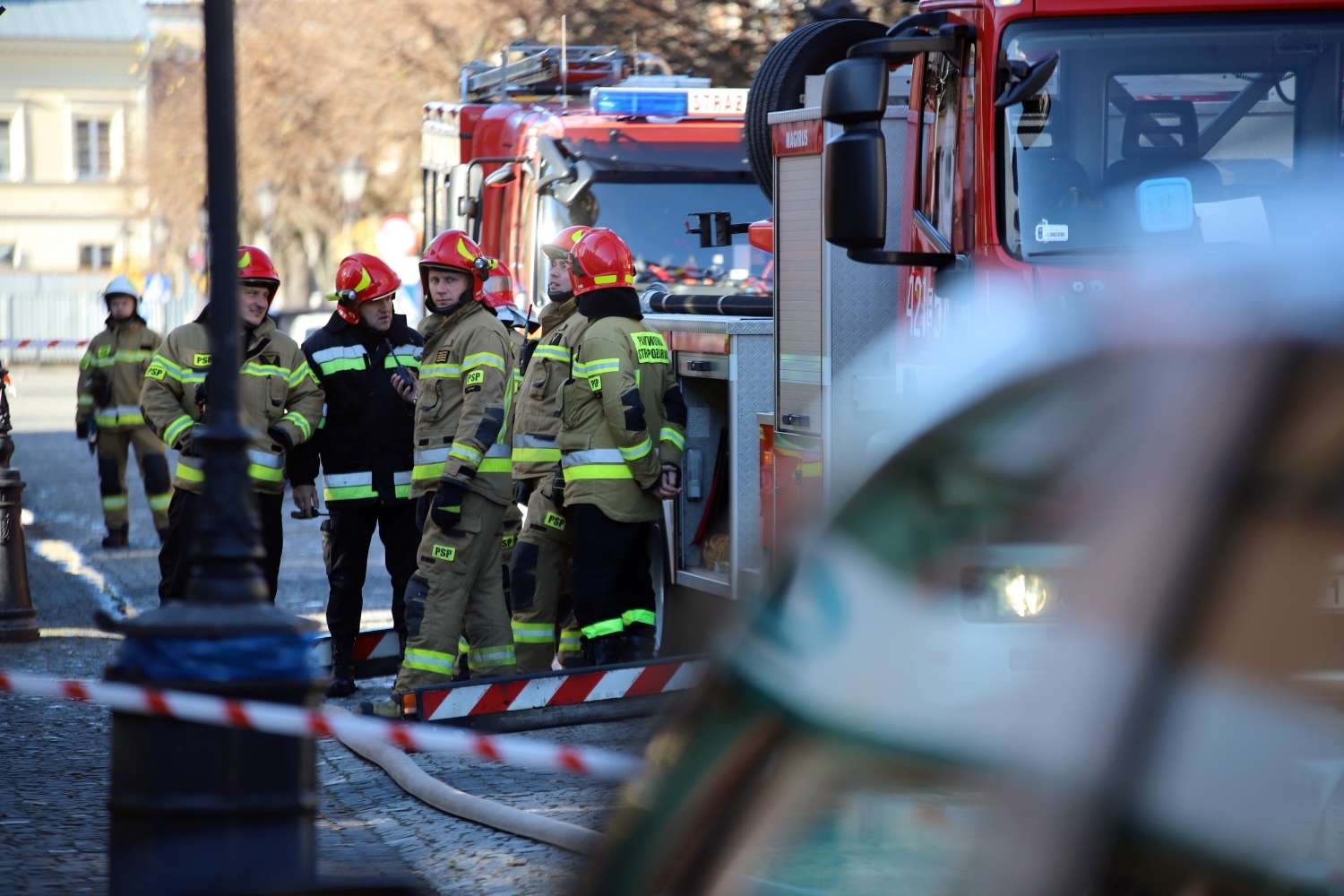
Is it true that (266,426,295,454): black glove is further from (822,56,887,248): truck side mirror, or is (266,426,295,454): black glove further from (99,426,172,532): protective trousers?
(99,426,172,532): protective trousers

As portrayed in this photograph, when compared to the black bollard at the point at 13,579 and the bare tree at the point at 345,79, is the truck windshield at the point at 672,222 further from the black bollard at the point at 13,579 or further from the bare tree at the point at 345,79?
the bare tree at the point at 345,79

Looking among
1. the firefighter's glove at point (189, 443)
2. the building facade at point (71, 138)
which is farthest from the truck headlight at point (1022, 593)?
the building facade at point (71, 138)

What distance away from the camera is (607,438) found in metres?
7.75

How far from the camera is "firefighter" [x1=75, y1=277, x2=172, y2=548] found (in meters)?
13.3

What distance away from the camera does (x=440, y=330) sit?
7691mm

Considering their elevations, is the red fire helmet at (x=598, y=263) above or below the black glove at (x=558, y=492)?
above

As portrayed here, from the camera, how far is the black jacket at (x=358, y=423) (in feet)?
27.0

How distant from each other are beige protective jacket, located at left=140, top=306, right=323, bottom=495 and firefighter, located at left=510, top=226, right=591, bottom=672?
995 millimetres

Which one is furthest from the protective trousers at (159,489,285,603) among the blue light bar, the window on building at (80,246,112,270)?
the window on building at (80,246,112,270)

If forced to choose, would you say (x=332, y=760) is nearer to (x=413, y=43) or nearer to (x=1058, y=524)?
(x=1058, y=524)

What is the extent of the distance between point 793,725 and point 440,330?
6.09 metres

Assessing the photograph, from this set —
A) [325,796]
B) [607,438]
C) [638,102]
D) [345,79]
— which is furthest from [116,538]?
[345,79]

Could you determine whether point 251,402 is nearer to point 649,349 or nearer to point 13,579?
point 649,349

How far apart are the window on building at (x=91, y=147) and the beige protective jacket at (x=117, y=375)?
5489 centimetres
